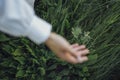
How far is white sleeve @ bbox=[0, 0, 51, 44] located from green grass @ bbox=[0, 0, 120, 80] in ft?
4.00

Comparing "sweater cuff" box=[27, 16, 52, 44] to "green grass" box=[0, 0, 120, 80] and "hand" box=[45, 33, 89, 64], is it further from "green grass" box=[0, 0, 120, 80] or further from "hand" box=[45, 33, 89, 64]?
"green grass" box=[0, 0, 120, 80]

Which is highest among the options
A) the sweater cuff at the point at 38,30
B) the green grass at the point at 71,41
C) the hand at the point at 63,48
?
the green grass at the point at 71,41

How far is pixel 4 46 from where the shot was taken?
8.37 feet

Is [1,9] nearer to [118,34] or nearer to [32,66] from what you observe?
[32,66]

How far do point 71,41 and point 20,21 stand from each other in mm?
1373

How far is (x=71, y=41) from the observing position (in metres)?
2.56

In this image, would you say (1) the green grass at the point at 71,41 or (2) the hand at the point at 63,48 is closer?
(2) the hand at the point at 63,48

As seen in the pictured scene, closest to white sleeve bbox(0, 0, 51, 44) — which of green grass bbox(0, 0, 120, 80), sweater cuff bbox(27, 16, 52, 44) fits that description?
sweater cuff bbox(27, 16, 52, 44)

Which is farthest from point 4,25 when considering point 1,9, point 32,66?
point 32,66

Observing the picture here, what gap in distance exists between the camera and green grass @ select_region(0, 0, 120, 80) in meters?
2.53

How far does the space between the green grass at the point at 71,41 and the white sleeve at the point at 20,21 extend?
122cm

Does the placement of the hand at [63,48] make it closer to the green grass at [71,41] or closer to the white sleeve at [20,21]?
the white sleeve at [20,21]

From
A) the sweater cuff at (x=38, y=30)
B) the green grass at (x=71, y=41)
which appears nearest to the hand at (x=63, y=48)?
the sweater cuff at (x=38, y=30)

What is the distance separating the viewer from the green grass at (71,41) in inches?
99.4
